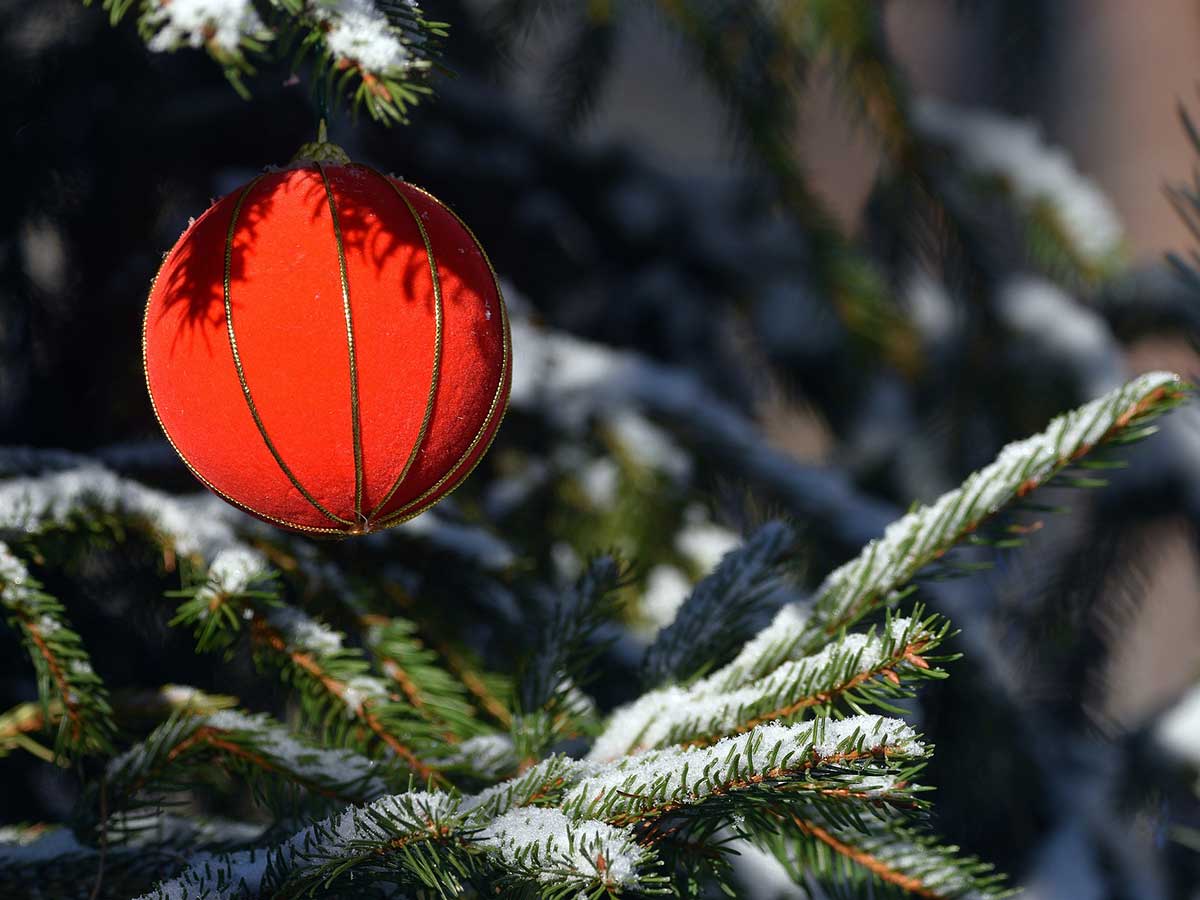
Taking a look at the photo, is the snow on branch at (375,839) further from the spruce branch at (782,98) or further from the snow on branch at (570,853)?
the spruce branch at (782,98)

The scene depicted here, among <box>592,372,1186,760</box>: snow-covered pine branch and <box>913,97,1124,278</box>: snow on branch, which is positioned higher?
<box>913,97,1124,278</box>: snow on branch

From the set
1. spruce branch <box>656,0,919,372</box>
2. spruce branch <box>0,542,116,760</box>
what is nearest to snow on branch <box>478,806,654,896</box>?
spruce branch <box>0,542,116,760</box>

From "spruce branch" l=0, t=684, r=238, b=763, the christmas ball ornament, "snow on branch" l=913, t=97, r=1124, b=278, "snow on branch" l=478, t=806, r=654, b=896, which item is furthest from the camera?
"snow on branch" l=913, t=97, r=1124, b=278

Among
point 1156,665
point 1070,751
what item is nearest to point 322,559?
point 1070,751

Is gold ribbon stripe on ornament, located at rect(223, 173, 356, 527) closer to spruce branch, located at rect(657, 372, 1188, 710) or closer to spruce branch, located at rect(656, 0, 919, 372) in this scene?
spruce branch, located at rect(657, 372, 1188, 710)

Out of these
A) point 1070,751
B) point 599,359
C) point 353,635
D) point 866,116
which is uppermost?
point 866,116

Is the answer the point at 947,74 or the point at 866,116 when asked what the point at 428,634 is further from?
the point at 947,74

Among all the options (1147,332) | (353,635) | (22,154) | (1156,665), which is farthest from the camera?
(1156,665)
